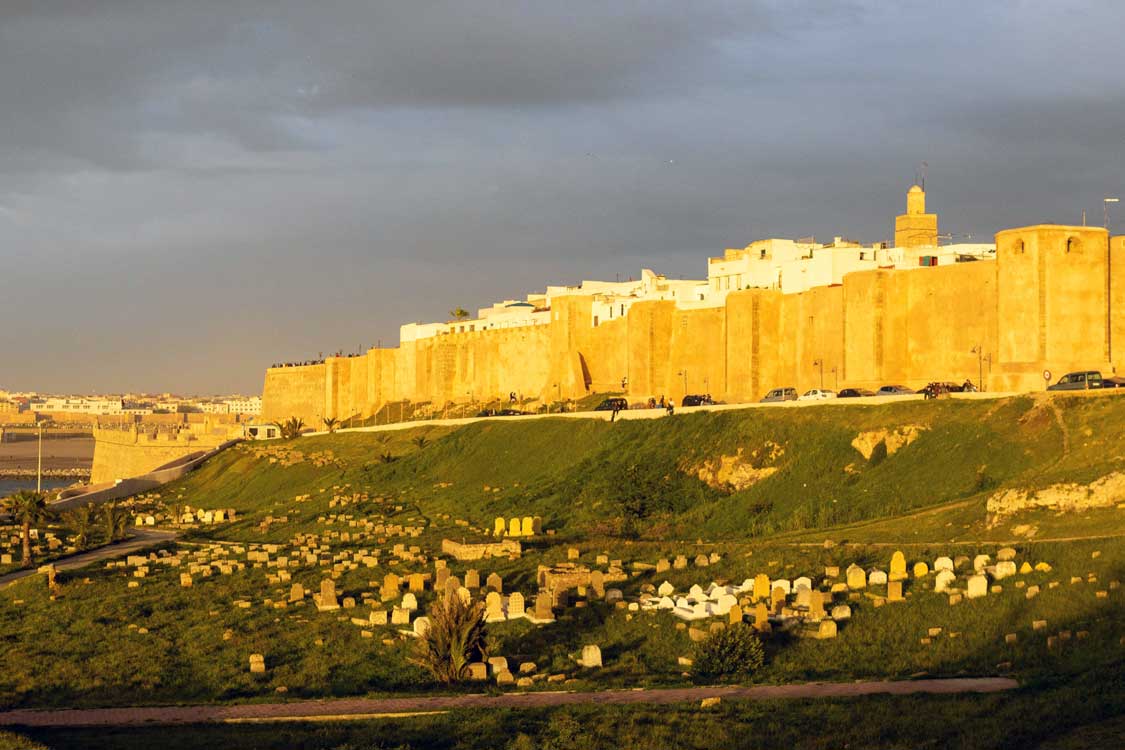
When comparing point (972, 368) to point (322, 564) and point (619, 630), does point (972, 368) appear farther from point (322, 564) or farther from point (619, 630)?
point (619, 630)

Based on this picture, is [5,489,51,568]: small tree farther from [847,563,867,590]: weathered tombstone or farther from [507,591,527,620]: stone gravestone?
[847,563,867,590]: weathered tombstone

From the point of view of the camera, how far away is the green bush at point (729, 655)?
2064cm

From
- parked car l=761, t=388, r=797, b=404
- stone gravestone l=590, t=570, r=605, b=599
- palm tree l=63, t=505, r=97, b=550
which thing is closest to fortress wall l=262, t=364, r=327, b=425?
palm tree l=63, t=505, r=97, b=550

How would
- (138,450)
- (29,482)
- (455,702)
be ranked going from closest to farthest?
(455,702) → (138,450) → (29,482)

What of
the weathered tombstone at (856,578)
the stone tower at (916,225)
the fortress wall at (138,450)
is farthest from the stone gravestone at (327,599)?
the fortress wall at (138,450)

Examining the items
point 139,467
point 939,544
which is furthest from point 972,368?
point 139,467

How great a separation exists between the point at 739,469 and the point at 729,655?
19.9m

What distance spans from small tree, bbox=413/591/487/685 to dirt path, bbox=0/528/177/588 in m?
17.1

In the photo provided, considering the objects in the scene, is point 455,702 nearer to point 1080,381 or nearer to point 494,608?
point 494,608

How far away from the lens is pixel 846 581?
975 inches

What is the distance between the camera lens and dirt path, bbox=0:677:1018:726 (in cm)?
1844

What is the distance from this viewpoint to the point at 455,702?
19.4 meters

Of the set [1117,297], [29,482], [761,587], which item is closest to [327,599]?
[761,587]

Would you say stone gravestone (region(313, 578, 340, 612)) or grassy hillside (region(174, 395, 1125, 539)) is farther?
grassy hillside (region(174, 395, 1125, 539))
